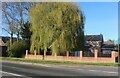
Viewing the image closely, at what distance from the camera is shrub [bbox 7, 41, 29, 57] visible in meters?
52.4

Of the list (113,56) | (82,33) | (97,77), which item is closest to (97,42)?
(82,33)

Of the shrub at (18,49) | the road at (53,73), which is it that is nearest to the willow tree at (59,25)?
the shrub at (18,49)

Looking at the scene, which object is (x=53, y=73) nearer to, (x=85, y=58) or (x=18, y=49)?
(x=85, y=58)

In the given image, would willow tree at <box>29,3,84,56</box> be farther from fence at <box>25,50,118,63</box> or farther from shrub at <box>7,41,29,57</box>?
shrub at <box>7,41,29,57</box>

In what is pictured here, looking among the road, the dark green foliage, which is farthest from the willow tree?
the road

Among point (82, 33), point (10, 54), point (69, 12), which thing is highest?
point (69, 12)

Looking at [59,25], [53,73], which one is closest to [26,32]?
[59,25]

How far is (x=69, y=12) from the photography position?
141 ft

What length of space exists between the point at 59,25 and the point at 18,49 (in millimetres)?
12624

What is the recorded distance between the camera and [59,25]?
4281cm

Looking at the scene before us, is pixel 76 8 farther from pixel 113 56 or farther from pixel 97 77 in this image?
pixel 97 77

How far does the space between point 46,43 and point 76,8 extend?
663 centimetres

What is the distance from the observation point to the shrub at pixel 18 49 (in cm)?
5236

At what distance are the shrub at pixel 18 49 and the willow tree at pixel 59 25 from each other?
820cm
